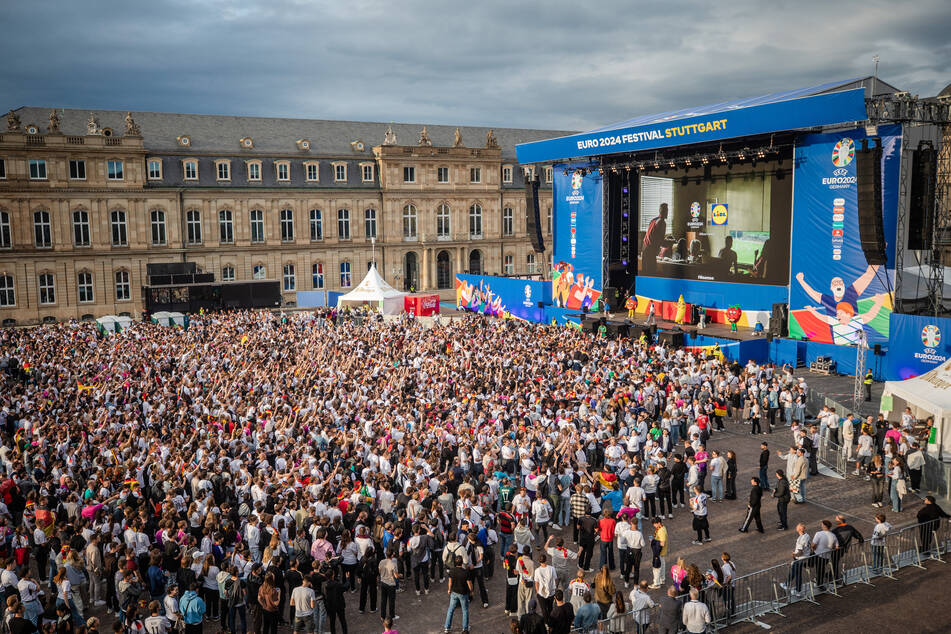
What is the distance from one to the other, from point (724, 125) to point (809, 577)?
23136mm

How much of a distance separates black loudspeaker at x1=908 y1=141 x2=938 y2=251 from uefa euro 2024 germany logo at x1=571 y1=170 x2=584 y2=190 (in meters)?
19.2

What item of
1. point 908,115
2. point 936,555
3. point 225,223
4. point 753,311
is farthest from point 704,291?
point 225,223

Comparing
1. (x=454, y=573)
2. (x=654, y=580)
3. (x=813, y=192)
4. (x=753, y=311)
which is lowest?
(x=654, y=580)

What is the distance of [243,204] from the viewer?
56.4 m

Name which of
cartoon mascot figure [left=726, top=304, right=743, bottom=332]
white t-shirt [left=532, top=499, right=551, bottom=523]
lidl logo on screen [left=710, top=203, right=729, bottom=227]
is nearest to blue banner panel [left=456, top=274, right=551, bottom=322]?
lidl logo on screen [left=710, top=203, right=729, bottom=227]

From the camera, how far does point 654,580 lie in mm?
12508

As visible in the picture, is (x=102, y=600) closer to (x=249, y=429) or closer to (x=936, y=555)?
(x=249, y=429)

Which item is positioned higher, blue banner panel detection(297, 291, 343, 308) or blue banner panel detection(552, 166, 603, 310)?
blue banner panel detection(552, 166, 603, 310)

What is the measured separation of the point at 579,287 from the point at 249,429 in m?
27.9

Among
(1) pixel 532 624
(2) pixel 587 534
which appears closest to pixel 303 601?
(1) pixel 532 624

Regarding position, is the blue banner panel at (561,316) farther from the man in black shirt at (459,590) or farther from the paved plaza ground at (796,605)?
the man in black shirt at (459,590)

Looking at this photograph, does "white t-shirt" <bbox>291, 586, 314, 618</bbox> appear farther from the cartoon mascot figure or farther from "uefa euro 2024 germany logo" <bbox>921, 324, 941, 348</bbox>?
the cartoon mascot figure

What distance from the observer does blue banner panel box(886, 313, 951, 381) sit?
77.5ft

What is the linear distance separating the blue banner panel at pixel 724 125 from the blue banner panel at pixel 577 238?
7.91 ft
